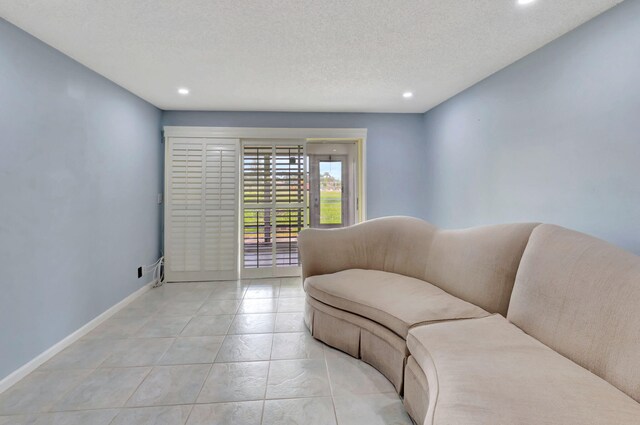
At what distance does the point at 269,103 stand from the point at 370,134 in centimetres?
147

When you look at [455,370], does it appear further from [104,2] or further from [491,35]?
[104,2]

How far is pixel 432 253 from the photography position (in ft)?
7.55

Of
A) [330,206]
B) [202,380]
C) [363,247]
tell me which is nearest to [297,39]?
[363,247]

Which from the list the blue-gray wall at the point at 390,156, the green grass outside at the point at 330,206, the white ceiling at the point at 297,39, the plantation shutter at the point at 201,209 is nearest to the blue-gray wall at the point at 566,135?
the white ceiling at the point at 297,39

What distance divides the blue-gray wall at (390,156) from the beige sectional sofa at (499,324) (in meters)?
1.64

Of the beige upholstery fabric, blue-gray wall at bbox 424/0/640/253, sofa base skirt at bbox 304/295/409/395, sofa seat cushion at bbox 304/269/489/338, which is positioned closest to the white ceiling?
blue-gray wall at bbox 424/0/640/253

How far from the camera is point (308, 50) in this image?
2.21m

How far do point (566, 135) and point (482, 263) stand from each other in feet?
3.71

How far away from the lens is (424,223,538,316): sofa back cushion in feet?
5.53

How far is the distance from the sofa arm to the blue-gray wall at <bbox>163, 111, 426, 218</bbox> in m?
1.32

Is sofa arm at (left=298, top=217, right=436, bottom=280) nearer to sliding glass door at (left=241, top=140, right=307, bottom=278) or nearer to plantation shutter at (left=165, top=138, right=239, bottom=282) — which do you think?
sliding glass door at (left=241, top=140, right=307, bottom=278)

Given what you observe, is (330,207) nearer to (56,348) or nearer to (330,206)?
(330,206)

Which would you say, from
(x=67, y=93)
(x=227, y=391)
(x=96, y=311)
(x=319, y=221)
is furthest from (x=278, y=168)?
(x=227, y=391)

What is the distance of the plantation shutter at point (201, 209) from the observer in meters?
3.87
